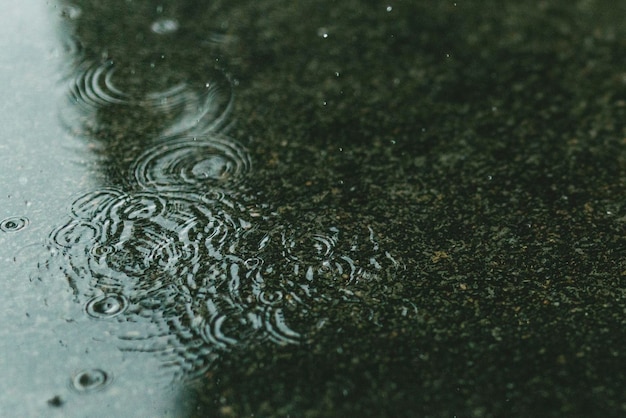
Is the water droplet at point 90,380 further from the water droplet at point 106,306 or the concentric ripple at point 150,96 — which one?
the concentric ripple at point 150,96

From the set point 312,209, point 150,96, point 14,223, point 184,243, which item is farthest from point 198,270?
point 150,96

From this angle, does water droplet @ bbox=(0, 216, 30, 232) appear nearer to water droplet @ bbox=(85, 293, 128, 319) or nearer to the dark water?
the dark water

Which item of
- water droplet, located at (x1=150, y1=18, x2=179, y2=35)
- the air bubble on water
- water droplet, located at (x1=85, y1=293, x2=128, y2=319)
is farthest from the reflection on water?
the air bubble on water

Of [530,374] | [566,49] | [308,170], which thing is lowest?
[530,374]

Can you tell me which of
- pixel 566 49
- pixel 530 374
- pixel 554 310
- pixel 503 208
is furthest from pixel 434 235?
pixel 566 49

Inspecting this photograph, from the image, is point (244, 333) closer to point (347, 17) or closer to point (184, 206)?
point (184, 206)

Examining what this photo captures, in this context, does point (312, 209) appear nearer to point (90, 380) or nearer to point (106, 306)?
point (106, 306)

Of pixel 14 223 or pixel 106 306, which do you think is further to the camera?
pixel 14 223
